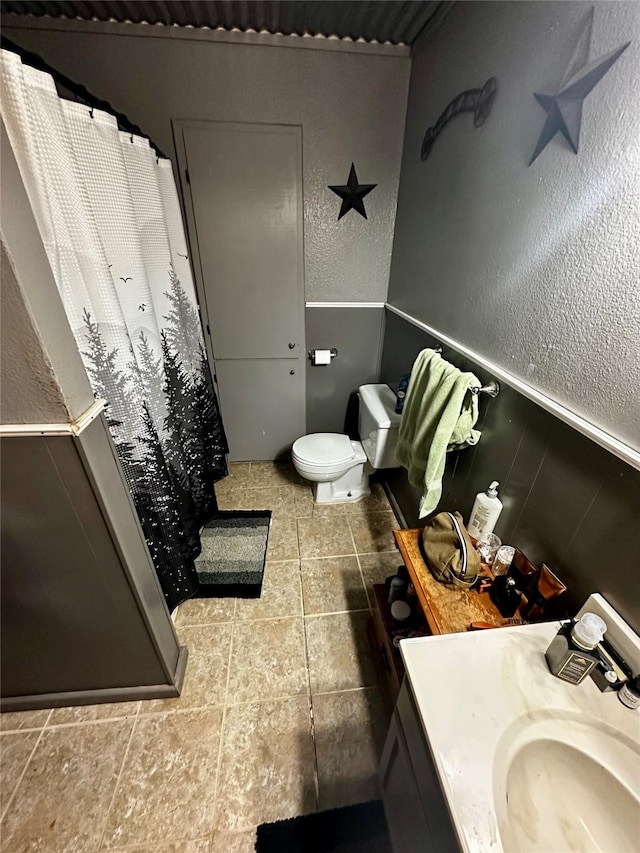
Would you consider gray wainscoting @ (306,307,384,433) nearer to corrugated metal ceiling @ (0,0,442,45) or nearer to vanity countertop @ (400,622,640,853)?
corrugated metal ceiling @ (0,0,442,45)

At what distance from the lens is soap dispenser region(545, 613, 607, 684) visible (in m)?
0.65

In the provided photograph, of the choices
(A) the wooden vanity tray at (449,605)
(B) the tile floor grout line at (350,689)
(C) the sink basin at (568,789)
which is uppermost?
(C) the sink basin at (568,789)

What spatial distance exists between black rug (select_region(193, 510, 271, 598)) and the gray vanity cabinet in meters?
0.90

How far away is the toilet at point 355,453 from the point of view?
1.76 meters

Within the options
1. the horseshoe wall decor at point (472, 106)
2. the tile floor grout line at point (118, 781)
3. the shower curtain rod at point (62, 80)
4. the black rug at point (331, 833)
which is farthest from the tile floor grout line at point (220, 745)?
the horseshoe wall decor at point (472, 106)

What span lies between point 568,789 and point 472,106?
1878 mm

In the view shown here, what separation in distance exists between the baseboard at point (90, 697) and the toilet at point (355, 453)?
1.13 meters

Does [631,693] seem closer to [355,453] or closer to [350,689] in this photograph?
[350,689]

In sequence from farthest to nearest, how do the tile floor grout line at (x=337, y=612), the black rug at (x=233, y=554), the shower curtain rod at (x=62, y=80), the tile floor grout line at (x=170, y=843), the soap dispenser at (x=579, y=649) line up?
the black rug at (x=233, y=554) < the tile floor grout line at (x=337, y=612) < the tile floor grout line at (x=170, y=843) < the shower curtain rod at (x=62, y=80) < the soap dispenser at (x=579, y=649)

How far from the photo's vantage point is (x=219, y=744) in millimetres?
1113

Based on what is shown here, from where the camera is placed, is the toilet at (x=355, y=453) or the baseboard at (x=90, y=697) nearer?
the baseboard at (x=90, y=697)

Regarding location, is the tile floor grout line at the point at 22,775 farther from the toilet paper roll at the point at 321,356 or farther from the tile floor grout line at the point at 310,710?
the toilet paper roll at the point at 321,356

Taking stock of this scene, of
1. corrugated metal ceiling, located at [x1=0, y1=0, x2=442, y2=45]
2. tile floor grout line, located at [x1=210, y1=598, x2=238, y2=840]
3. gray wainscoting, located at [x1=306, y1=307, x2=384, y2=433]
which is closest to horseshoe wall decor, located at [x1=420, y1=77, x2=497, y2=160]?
corrugated metal ceiling, located at [x1=0, y1=0, x2=442, y2=45]

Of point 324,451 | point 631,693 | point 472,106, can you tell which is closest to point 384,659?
point 631,693
